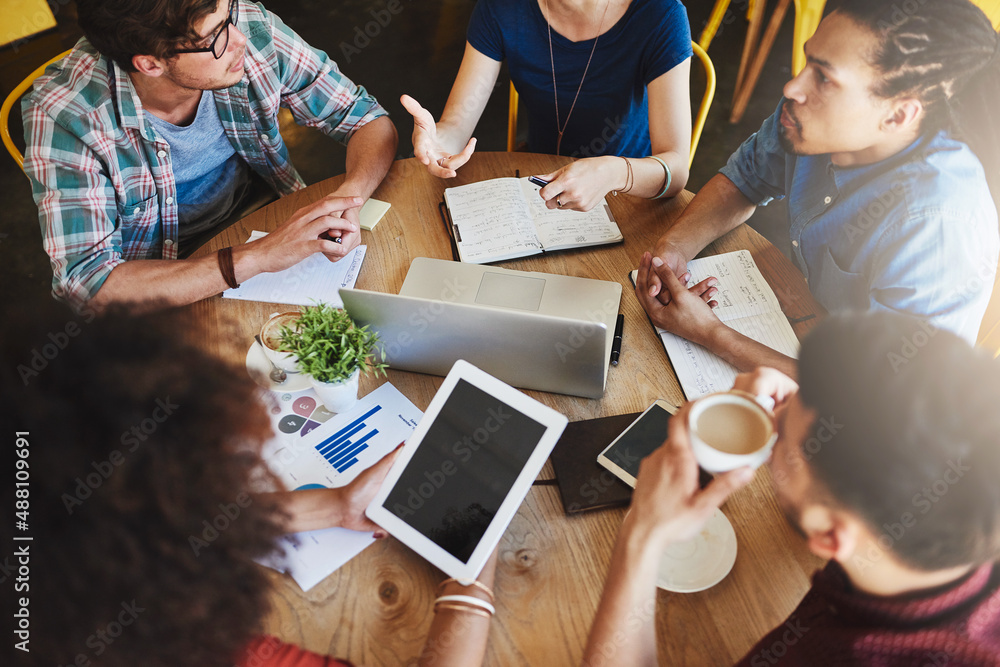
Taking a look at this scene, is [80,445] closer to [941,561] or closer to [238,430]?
[238,430]

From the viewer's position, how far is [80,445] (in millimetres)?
641

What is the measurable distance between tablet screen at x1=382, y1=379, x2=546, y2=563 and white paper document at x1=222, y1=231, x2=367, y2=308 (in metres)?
0.46

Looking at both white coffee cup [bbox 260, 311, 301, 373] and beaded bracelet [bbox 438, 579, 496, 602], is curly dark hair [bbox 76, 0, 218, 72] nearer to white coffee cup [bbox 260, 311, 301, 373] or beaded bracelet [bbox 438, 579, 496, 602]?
white coffee cup [bbox 260, 311, 301, 373]

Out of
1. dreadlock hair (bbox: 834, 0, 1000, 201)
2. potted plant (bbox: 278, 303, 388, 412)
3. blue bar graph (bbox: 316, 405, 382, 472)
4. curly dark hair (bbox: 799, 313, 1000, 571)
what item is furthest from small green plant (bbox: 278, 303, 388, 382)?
dreadlock hair (bbox: 834, 0, 1000, 201)

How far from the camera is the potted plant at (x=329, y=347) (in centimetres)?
98

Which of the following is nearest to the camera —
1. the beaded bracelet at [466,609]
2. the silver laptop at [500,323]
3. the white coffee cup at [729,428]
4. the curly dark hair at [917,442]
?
the curly dark hair at [917,442]

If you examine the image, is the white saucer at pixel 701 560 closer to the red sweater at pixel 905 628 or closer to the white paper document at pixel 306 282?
the red sweater at pixel 905 628

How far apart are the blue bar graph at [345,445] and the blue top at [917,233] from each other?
96cm

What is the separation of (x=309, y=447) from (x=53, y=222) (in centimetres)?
78

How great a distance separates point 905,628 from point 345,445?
0.81 m

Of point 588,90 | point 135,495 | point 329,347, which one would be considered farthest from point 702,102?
point 135,495

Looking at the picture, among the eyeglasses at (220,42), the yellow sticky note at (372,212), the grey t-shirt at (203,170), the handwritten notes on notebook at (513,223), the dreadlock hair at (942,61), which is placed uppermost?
the dreadlock hair at (942,61)

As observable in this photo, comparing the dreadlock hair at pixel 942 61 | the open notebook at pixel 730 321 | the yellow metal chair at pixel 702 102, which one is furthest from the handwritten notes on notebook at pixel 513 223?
the dreadlock hair at pixel 942 61

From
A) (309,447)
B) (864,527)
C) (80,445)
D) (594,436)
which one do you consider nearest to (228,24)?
(309,447)
